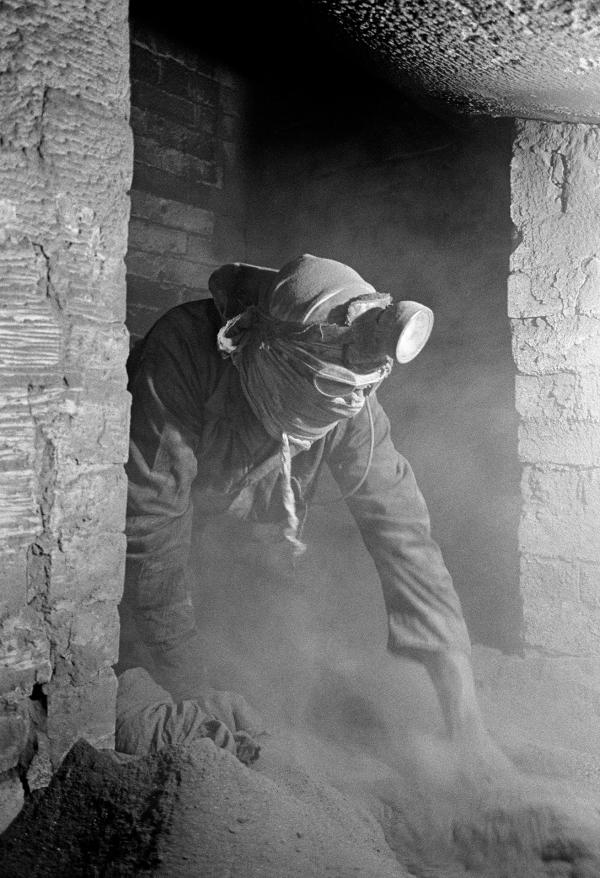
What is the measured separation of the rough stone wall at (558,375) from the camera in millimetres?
3121

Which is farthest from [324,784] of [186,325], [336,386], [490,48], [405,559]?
[490,48]

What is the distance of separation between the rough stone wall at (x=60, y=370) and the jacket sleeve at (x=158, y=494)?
51cm

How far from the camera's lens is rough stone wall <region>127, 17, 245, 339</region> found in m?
4.19

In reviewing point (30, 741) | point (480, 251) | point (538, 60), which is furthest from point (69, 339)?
point (480, 251)

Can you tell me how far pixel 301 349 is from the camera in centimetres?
220

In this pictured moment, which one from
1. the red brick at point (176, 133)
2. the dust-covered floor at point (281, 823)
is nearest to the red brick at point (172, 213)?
the red brick at point (176, 133)

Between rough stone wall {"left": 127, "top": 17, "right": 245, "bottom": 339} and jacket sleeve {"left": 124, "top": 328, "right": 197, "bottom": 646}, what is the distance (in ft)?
6.37

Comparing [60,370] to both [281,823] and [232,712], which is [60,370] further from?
[232,712]

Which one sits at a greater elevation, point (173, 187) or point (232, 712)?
point (173, 187)

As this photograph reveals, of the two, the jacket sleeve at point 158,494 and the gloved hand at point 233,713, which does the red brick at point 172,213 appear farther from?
the gloved hand at point 233,713

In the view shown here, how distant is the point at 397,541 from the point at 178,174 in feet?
9.29

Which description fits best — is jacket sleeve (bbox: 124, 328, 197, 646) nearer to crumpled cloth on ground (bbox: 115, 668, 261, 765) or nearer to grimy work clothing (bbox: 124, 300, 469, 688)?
grimy work clothing (bbox: 124, 300, 469, 688)

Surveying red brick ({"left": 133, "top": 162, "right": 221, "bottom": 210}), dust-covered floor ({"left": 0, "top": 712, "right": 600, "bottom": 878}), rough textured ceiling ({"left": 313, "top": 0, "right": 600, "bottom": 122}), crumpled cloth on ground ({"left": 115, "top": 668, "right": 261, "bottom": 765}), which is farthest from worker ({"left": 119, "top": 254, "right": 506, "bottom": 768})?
red brick ({"left": 133, "top": 162, "right": 221, "bottom": 210})

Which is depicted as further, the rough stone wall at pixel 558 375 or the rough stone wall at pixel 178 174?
the rough stone wall at pixel 178 174
